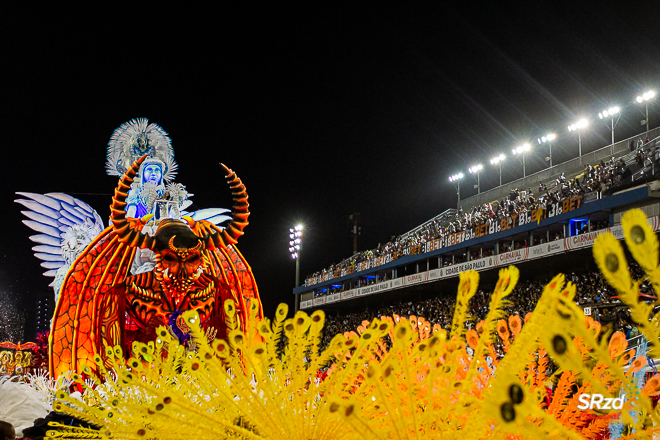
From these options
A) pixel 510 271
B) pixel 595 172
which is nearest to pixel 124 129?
pixel 510 271

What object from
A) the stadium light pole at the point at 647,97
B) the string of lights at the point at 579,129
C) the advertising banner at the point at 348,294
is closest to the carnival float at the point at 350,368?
the stadium light pole at the point at 647,97

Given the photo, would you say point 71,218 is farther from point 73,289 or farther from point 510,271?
point 510,271

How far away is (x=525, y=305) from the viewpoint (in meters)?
20.8

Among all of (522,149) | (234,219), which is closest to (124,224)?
(234,219)

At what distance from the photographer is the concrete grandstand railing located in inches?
1061

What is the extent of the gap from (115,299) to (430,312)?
68.2 ft

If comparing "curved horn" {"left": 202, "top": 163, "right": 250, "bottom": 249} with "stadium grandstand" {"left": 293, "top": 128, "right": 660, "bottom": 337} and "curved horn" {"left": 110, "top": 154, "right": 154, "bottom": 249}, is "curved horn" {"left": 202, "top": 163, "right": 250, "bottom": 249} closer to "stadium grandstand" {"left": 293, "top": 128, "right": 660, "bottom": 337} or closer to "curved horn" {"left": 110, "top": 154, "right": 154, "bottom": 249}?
"curved horn" {"left": 110, "top": 154, "right": 154, "bottom": 249}

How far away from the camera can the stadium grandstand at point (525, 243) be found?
62.8 feet

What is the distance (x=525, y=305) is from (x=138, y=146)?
14.6 meters

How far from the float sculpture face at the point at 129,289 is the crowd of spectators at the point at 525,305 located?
4.09 m

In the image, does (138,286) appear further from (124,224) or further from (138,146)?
(138,146)

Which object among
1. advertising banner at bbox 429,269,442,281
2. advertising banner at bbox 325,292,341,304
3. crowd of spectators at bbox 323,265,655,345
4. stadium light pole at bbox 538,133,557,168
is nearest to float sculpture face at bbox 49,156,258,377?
crowd of spectators at bbox 323,265,655,345

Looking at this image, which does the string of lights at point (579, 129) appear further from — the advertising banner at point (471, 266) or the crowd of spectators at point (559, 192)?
the advertising banner at point (471, 266)

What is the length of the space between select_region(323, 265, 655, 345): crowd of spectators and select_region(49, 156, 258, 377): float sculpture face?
13.4 feet
